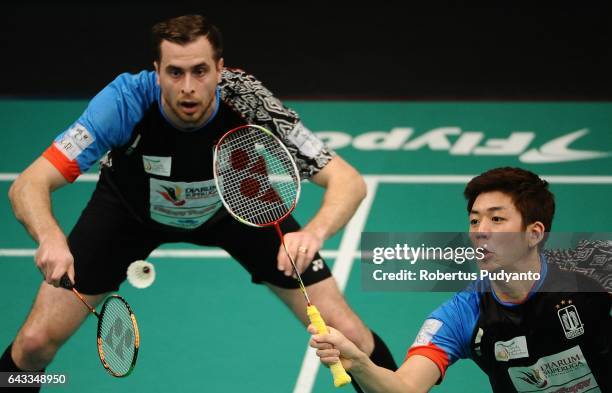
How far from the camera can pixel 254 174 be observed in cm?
551

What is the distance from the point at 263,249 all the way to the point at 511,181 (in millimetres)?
1308

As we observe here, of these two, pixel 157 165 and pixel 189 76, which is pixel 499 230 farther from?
pixel 157 165

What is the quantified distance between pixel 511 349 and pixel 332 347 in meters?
0.90

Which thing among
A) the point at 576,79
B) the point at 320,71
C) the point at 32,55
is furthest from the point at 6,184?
the point at 576,79

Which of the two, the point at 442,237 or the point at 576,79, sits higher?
the point at 576,79

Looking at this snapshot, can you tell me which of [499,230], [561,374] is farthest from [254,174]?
[561,374]

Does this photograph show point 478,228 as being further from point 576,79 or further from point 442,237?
point 576,79

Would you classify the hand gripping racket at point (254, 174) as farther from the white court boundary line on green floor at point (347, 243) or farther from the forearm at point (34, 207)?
the white court boundary line on green floor at point (347, 243)

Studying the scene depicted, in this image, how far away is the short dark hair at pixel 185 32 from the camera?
5328 mm

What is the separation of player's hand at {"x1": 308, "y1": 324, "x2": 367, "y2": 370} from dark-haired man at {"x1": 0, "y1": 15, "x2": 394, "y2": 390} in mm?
906

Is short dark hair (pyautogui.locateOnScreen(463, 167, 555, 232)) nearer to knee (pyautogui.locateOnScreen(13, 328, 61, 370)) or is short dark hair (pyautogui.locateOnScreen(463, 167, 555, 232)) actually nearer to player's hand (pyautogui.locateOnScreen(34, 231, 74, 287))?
player's hand (pyautogui.locateOnScreen(34, 231, 74, 287))

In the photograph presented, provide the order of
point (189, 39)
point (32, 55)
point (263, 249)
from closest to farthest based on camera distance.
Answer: point (189, 39) → point (263, 249) → point (32, 55)

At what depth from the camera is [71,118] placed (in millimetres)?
9414

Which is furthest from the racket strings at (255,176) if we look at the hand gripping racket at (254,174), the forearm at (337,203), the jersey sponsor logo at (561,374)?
the jersey sponsor logo at (561,374)
